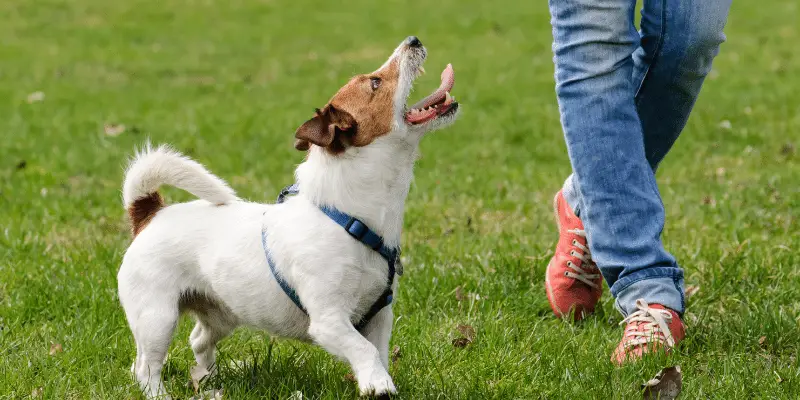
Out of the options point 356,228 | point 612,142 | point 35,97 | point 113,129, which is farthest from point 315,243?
point 35,97

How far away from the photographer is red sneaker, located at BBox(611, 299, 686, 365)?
11.0 feet

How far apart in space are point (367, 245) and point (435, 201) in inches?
117

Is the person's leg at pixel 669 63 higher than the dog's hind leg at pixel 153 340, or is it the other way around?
the person's leg at pixel 669 63

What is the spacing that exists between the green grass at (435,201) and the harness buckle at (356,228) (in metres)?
0.47

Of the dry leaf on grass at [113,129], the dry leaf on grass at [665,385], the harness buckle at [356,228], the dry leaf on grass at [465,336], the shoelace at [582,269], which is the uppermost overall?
the harness buckle at [356,228]

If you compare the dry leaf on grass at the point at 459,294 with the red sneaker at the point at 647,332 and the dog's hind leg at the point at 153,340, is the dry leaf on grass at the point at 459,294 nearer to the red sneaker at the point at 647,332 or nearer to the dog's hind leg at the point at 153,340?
the red sneaker at the point at 647,332

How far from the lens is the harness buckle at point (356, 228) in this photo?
9.82ft

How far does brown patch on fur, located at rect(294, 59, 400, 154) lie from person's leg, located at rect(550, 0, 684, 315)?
68cm

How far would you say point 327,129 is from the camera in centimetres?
303

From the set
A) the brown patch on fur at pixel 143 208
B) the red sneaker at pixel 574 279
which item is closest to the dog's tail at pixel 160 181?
the brown patch on fur at pixel 143 208

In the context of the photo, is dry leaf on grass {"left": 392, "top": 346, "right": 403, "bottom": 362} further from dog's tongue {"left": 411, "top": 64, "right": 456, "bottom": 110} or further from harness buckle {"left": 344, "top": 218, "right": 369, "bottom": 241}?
dog's tongue {"left": 411, "top": 64, "right": 456, "bottom": 110}

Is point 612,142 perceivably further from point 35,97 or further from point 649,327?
point 35,97

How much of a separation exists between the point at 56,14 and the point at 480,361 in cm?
1452

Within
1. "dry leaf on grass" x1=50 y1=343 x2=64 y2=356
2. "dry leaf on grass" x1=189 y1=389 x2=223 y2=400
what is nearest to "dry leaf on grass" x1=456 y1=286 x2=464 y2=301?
"dry leaf on grass" x1=189 y1=389 x2=223 y2=400
